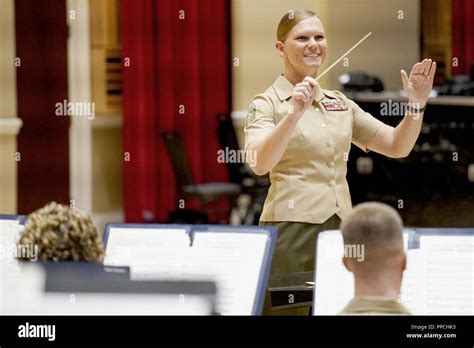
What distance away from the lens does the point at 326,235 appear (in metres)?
2.10

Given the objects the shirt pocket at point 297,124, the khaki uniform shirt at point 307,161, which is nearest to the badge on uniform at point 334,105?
the khaki uniform shirt at point 307,161

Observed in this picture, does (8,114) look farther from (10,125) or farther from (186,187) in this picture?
→ (186,187)

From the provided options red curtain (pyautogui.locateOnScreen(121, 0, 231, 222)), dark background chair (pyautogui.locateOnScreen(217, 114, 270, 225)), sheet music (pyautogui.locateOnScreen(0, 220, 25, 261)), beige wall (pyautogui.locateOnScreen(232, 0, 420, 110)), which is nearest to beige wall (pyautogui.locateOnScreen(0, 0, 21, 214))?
red curtain (pyautogui.locateOnScreen(121, 0, 231, 222))

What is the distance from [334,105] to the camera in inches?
106

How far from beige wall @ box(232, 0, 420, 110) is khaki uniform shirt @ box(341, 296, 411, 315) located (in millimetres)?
4181

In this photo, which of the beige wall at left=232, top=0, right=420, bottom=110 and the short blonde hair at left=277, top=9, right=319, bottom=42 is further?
the beige wall at left=232, top=0, right=420, bottom=110

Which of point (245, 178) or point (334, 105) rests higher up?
point (334, 105)

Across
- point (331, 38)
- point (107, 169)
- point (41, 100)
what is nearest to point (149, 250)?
point (41, 100)

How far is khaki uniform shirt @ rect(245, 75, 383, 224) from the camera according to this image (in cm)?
262

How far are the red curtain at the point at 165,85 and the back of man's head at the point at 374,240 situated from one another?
443cm

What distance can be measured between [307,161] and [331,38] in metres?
4.21

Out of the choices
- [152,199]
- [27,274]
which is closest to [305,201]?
[27,274]

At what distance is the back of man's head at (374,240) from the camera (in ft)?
6.16

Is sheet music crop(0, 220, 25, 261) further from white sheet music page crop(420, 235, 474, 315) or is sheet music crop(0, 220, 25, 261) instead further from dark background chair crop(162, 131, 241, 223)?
dark background chair crop(162, 131, 241, 223)
